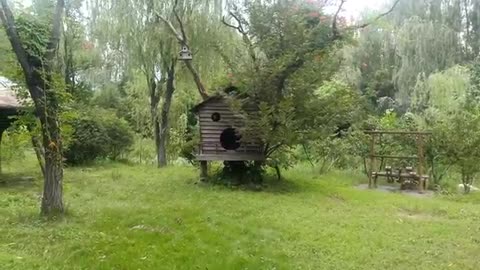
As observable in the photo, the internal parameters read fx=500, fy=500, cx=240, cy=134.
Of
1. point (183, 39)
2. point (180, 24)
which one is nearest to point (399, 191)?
point (183, 39)

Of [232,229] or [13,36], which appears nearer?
[13,36]

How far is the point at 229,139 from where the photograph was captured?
37.9 ft

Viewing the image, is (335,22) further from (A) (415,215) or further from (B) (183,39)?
(A) (415,215)

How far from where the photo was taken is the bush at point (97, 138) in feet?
46.9

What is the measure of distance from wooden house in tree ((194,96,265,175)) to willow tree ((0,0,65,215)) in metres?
4.33

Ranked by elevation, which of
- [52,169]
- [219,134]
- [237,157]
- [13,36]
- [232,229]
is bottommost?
[232,229]

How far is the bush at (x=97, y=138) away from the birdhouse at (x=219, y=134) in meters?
4.38

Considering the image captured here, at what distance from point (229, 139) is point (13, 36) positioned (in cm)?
587

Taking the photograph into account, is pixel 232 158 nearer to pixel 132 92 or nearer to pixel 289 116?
pixel 289 116

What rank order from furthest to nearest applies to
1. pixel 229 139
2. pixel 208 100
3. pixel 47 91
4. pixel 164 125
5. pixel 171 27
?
pixel 164 125
pixel 171 27
pixel 229 139
pixel 208 100
pixel 47 91

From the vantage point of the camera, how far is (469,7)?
67.2 ft

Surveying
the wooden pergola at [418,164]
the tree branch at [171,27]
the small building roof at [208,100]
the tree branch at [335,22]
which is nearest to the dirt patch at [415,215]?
the wooden pergola at [418,164]

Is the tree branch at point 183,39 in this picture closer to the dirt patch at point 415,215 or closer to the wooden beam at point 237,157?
the wooden beam at point 237,157

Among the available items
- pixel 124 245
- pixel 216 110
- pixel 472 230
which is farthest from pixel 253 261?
pixel 216 110
